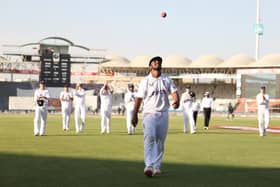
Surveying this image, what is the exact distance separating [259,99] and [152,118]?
13563mm

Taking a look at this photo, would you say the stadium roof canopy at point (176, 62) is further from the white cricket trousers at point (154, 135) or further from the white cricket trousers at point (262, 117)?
the white cricket trousers at point (154, 135)

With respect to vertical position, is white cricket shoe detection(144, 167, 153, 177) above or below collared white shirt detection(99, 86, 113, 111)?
below

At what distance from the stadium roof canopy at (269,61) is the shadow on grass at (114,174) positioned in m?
97.3

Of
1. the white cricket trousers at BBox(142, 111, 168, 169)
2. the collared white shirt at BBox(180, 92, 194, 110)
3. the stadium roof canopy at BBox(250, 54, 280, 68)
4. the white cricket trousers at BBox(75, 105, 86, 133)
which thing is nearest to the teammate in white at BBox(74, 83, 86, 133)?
the white cricket trousers at BBox(75, 105, 86, 133)

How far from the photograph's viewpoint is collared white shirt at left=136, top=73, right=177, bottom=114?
10.1m

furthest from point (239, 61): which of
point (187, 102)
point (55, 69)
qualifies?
point (187, 102)

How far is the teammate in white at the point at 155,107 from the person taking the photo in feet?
32.9

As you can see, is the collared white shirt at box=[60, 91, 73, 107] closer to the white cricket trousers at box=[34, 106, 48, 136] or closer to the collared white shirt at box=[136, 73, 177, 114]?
the white cricket trousers at box=[34, 106, 48, 136]

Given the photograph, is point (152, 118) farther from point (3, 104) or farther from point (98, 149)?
point (3, 104)

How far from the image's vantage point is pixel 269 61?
115 metres

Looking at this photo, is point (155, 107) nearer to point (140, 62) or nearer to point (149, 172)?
point (149, 172)

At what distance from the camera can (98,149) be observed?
15227 mm

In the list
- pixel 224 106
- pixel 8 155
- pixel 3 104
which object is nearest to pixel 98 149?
pixel 8 155

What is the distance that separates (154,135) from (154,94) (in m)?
0.71
